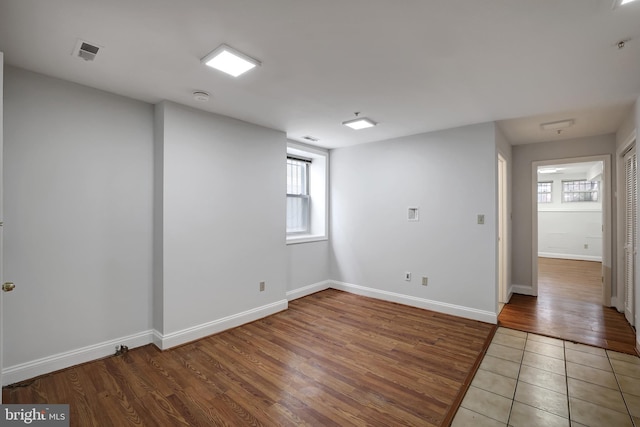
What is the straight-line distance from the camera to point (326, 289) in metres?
5.18

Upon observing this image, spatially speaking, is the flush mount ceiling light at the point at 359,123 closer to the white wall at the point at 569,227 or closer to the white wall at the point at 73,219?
the white wall at the point at 73,219

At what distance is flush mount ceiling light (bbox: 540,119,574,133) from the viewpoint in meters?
3.61

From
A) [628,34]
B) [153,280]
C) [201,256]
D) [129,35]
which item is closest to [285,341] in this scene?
[201,256]

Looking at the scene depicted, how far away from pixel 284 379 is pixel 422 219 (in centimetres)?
280

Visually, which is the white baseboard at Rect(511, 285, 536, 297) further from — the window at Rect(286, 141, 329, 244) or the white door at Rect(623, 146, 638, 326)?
the window at Rect(286, 141, 329, 244)

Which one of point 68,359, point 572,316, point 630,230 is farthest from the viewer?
point 572,316

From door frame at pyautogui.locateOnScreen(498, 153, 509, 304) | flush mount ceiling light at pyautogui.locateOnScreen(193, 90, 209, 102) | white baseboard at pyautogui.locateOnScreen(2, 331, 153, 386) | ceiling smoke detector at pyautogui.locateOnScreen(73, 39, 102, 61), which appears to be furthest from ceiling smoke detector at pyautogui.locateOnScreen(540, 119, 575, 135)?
white baseboard at pyautogui.locateOnScreen(2, 331, 153, 386)

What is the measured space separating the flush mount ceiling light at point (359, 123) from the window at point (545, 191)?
8.04 m

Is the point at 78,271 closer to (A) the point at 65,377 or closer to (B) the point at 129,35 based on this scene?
(A) the point at 65,377

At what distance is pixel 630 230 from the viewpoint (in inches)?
140

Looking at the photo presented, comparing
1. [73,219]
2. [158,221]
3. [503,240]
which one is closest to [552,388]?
[503,240]

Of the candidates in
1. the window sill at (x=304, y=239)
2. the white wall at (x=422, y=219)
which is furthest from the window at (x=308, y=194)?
the white wall at (x=422, y=219)

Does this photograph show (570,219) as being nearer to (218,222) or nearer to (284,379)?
(284,379)

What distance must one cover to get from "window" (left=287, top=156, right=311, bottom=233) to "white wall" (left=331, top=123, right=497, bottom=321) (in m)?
0.51
